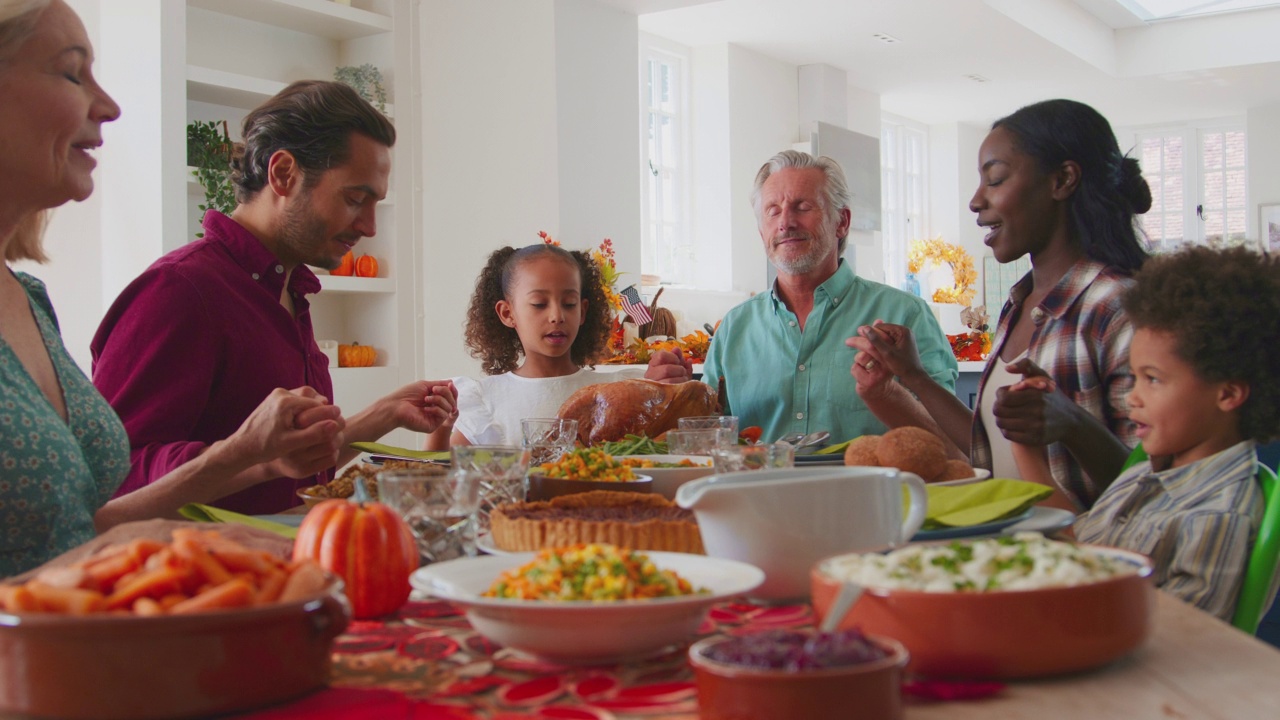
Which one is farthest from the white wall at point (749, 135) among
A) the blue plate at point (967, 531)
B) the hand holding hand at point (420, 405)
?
the blue plate at point (967, 531)

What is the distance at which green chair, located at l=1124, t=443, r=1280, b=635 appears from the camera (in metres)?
1.24

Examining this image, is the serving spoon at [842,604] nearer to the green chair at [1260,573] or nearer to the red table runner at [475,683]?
the red table runner at [475,683]

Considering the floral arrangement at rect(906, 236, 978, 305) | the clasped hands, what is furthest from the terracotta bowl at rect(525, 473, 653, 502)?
the floral arrangement at rect(906, 236, 978, 305)

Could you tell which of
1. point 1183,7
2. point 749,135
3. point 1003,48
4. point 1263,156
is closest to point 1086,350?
point 749,135

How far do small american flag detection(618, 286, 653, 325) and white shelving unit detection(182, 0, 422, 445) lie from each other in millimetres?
1099

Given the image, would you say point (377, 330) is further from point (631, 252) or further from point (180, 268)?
point (180, 268)

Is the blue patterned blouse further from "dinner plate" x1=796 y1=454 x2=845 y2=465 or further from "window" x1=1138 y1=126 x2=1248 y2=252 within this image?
"window" x1=1138 y1=126 x2=1248 y2=252

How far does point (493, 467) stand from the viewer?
1338 millimetres

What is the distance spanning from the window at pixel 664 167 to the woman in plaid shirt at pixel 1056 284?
232 inches

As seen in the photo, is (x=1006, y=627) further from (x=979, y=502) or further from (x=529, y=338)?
(x=529, y=338)

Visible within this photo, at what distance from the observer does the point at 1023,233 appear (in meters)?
2.36

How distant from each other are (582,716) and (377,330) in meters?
5.07

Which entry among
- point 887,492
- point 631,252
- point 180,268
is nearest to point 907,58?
point 631,252

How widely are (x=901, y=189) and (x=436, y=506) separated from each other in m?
11.5
